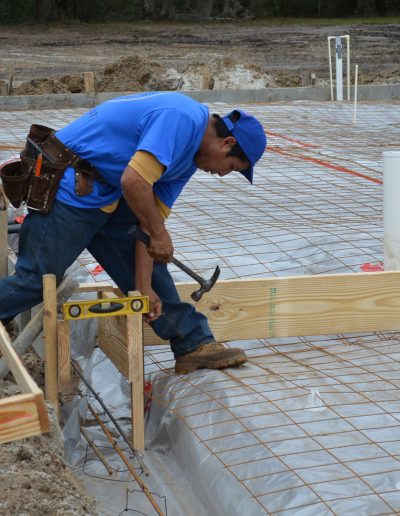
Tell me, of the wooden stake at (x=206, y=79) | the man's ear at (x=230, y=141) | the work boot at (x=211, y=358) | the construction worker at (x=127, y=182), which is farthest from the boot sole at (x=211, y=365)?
the wooden stake at (x=206, y=79)

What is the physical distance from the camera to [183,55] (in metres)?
21.7

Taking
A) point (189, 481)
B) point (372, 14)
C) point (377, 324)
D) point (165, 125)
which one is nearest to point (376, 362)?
point (377, 324)

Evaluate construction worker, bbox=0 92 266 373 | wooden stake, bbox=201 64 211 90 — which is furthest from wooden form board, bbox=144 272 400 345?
wooden stake, bbox=201 64 211 90

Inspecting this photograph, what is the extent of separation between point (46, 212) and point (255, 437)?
3.52 ft

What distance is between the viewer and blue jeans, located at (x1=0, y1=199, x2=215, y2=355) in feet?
10.9

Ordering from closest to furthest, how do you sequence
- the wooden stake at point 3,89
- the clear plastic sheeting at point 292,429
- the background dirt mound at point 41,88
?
the clear plastic sheeting at point 292,429
the wooden stake at point 3,89
the background dirt mound at point 41,88

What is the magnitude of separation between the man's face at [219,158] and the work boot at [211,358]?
783mm

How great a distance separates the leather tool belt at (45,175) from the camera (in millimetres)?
3270

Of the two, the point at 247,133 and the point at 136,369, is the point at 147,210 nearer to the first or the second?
the point at 247,133

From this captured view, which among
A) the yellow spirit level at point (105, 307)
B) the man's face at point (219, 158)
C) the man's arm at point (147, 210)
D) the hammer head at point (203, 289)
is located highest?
the man's face at point (219, 158)

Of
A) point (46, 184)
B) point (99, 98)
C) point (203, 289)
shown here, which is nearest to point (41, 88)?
point (99, 98)

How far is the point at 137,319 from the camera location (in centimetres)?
330

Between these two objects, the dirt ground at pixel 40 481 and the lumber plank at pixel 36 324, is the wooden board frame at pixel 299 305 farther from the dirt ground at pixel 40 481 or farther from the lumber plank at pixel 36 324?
the dirt ground at pixel 40 481

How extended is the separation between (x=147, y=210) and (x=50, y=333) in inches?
23.0
